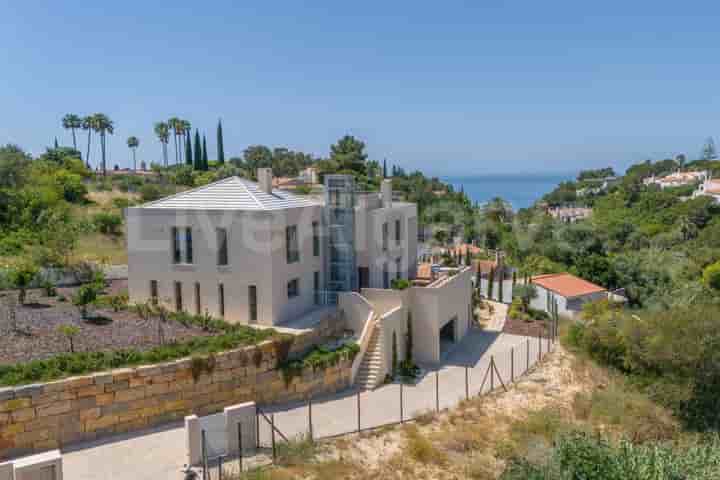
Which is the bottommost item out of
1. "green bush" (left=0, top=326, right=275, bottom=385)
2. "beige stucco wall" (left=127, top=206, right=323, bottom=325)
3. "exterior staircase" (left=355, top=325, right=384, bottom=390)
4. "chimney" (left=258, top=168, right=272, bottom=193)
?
"exterior staircase" (left=355, top=325, right=384, bottom=390)

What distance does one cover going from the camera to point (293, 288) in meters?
25.6

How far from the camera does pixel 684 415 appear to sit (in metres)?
22.9

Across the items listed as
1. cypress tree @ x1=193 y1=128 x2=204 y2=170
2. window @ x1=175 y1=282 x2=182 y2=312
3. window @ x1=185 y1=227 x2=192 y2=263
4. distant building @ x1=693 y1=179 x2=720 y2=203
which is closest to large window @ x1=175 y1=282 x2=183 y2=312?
window @ x1=175 y1=282 x2=182 y2=312

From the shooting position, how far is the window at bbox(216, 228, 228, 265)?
24156mm

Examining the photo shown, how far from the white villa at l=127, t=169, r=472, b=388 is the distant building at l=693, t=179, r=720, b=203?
293ft

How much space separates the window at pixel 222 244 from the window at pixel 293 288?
10.1 feet

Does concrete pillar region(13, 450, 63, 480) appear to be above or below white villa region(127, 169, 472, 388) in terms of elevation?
below

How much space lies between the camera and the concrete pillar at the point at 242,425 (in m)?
15.5

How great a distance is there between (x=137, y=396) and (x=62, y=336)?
4557 mm

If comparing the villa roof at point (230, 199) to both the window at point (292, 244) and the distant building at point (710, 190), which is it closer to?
the window at point (292, 244)

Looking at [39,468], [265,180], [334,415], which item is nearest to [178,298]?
[265,180]

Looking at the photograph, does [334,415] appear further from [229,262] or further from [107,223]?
[107,223]

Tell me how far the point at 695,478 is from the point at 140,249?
73.8ft

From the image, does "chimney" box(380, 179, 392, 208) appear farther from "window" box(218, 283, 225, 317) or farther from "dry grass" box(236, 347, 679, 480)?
"dry grass" box(236, 347, 679, 480)
